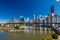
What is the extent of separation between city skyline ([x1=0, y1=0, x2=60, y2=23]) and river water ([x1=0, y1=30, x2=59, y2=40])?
21.0 inches

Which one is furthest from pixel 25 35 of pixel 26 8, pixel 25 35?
pixel 26 8

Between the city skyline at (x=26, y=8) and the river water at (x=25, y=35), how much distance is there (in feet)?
1.75

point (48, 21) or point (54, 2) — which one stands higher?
point (54, 2)

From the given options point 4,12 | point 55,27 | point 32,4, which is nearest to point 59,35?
point 55,27

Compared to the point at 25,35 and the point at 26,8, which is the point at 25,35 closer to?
the point at 25,35

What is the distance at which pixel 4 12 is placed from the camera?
6566 millimetres

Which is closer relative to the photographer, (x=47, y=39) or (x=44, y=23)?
(x=47, y=39)

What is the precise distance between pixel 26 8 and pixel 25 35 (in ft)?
3.24

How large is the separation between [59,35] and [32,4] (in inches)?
55.3

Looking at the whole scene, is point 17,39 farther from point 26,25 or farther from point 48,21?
point 48,21

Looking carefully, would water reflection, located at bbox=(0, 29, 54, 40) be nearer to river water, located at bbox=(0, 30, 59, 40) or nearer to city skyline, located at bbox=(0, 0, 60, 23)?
river water, located at bbox=(0, 30, 59, 40)

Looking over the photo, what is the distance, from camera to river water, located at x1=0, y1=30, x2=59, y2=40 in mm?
6416

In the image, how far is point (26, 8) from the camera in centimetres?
640

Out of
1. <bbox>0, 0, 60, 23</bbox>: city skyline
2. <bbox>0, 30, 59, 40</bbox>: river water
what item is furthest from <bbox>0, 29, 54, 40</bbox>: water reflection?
<bbox>0, 0, 60, 23</bbox>: city skyline
